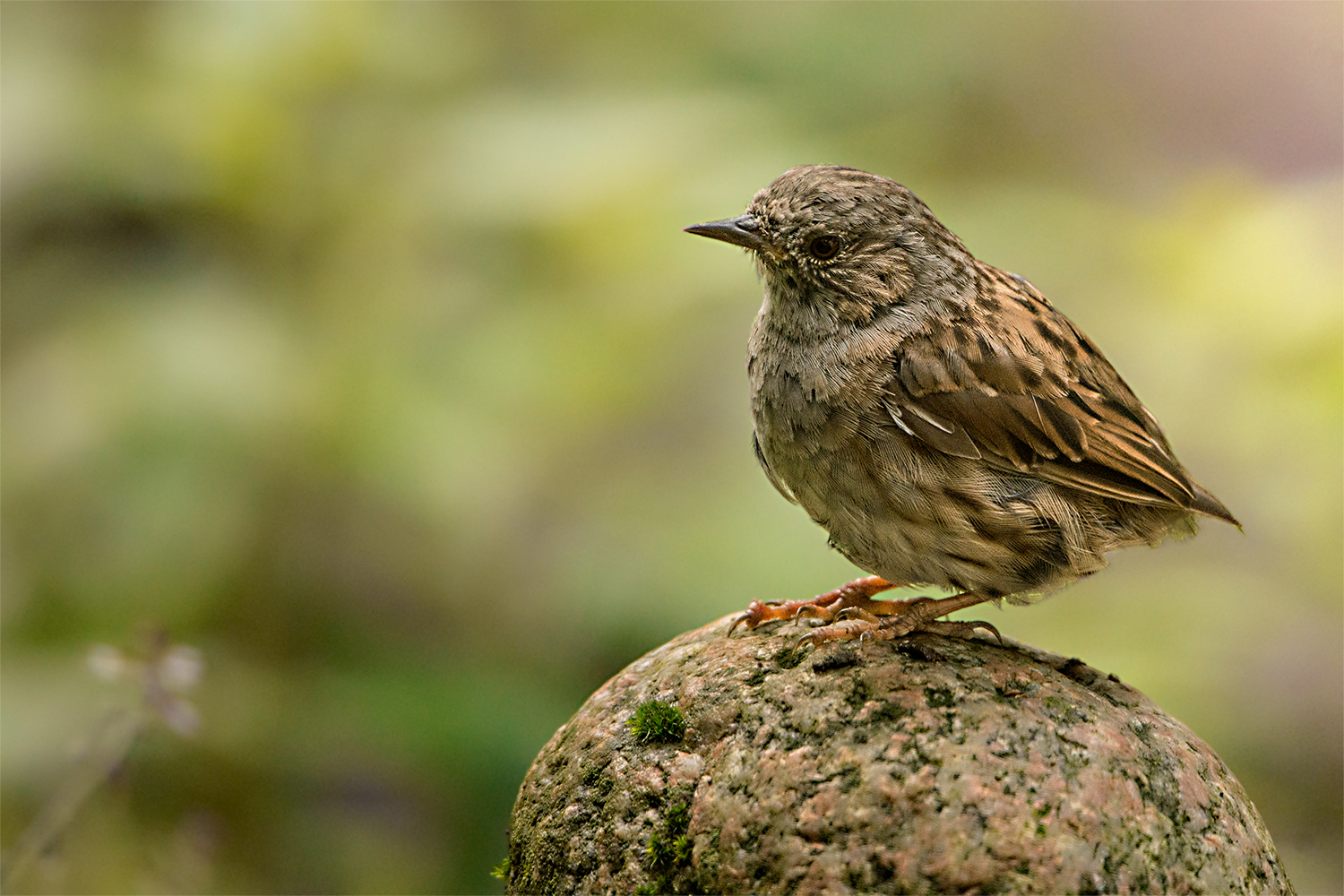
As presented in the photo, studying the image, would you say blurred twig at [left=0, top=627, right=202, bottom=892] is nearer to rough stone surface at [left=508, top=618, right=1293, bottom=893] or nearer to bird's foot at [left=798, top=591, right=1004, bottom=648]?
rough stone surface at [left=508, top=618, right=1293, bottom=893]

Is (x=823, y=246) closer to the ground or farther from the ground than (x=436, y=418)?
closer to the ground

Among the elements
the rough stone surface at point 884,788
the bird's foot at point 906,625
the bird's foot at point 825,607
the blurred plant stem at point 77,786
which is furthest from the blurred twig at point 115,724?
the bird's foot at point 906,625

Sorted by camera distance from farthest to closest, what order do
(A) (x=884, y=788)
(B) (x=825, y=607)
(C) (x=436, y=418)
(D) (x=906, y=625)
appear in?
(C) (x=436, y=418) → (B) (x=825, y=607) → (D) (x=906, y=625) → (A) (x=884, y=788)

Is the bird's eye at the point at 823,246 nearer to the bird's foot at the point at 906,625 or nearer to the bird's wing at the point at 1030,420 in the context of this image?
the bird's wing at the point at 1030,420

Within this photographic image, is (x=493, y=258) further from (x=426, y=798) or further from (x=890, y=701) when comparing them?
(x=890, y=701)

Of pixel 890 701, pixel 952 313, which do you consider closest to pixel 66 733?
pixel 890 701

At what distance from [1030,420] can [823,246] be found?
883mm

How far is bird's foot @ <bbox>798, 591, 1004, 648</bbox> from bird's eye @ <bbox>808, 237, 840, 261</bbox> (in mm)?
1178

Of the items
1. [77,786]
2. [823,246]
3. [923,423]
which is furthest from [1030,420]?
[77,786]

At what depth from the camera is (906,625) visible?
3406mm

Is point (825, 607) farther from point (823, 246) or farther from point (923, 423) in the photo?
point (823, 246)

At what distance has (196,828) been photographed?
4699 mm

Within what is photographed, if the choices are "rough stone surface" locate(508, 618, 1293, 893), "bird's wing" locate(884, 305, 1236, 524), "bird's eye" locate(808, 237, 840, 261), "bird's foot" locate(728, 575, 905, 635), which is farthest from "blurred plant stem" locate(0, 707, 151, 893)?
"bird's wing" locate(884, 305, 1236, 524)

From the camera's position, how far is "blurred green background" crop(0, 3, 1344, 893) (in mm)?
5129
